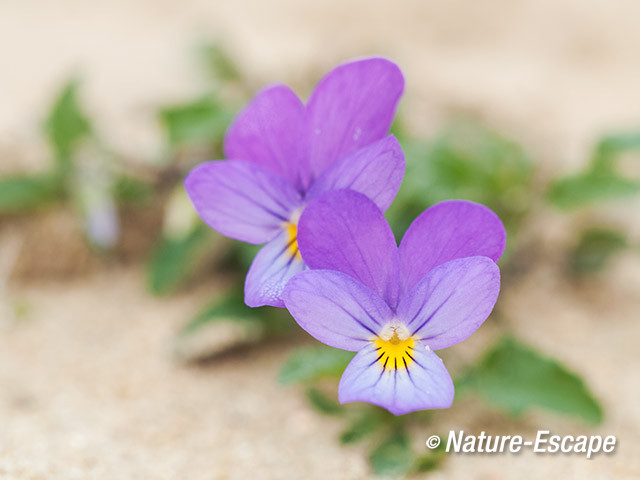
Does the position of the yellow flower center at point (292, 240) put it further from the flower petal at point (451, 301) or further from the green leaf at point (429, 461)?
the green leaf at point (429, 461)

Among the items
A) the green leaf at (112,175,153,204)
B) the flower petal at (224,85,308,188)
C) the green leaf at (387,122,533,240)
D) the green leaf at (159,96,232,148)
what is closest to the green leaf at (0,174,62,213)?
the green leaf at (112,175,153,204)

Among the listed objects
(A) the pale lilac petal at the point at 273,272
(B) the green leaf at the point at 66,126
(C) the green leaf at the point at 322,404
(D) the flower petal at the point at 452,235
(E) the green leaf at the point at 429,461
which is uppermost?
(B) the green leaf at the point at 66,126

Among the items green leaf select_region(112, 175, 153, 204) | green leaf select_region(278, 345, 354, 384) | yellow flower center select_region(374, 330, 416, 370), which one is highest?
green leaf select_region(112, 175, 153, 204)

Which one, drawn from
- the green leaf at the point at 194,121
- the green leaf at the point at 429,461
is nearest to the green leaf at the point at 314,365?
the green leaf at the point at 429,461

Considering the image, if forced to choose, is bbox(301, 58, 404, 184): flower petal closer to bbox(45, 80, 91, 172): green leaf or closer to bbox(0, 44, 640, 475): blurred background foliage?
bbox(0, 44, 640, 475): blurred background foliage

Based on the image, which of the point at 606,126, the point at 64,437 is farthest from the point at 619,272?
the point at 64,437

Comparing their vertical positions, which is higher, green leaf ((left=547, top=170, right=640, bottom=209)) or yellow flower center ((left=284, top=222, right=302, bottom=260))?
green leaf ((left=547, top=170, right=640, bottom=209))

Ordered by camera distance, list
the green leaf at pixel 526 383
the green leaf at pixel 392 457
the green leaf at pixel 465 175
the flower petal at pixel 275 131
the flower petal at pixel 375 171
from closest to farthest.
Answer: the flower petal at pixel 375 171
the flower petal at pixel 275 131
the green leaf at pixel 392 457
the green leaf at pixel 526 383
the green leaf at pixel 465 175

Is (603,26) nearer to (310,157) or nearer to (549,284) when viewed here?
(549,284)
